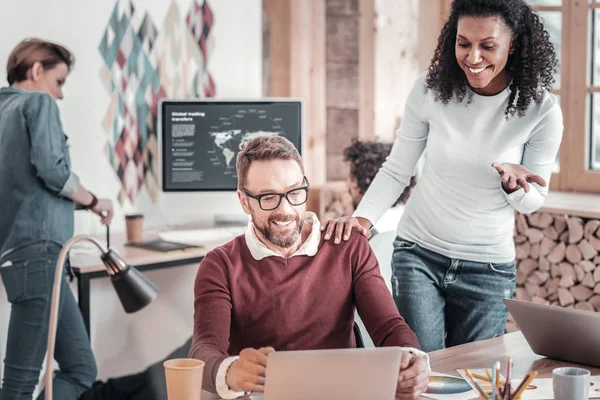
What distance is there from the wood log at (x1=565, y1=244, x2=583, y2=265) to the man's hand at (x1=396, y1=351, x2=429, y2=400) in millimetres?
2091

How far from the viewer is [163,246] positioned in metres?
3.56

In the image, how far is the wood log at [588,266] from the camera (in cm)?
350

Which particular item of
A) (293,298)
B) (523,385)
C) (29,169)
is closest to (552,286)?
(293,298)

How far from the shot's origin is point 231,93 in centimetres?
443

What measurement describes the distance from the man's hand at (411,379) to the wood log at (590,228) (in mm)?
2047

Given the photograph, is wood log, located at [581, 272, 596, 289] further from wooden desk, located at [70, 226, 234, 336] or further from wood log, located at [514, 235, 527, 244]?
wooden desk, located at [70, 226, 234, 336]

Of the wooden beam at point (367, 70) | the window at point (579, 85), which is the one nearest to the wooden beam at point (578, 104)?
the window at point (579, 85)

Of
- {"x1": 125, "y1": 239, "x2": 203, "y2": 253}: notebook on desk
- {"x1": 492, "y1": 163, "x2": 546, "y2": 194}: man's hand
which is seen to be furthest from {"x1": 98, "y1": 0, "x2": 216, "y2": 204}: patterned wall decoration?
{"x1": 492, "y1": 163, "x2": 546, "y2": 194}: man's hand

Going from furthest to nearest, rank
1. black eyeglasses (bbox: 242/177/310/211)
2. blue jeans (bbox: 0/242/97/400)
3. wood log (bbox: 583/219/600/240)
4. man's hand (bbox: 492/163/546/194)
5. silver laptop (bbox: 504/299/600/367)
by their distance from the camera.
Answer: wood log (bbox: 583/219/600/240), blue jeans (bbox: 0/242/97/400), man's hand (bbox: 492/163/546/194), black eyeglasses (bbox: 242/177/310/211), silver laptop (bbox: 504/299/600/367)

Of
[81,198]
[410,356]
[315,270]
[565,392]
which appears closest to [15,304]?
[81,198]

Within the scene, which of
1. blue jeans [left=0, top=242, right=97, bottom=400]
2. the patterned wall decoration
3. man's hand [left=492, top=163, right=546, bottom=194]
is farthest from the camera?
the patterned wall decoration

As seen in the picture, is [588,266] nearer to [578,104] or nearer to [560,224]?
[560,224]

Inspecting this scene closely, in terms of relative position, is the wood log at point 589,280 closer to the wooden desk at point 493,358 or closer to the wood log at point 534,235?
the wood log at point 534,235

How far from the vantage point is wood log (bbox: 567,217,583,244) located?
138 inches
